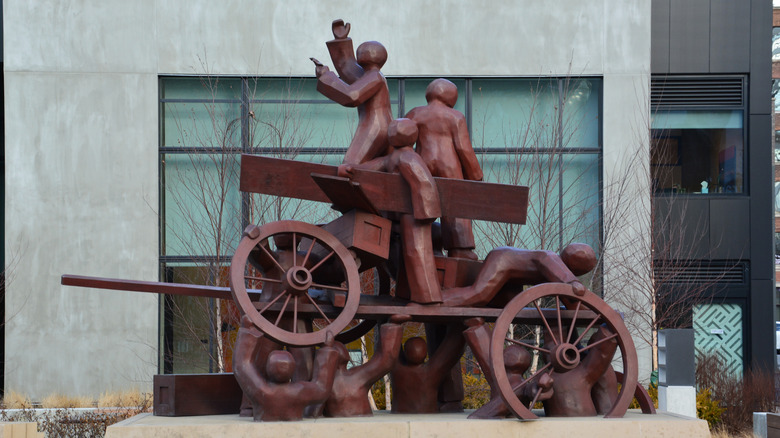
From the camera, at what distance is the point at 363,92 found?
7.30m

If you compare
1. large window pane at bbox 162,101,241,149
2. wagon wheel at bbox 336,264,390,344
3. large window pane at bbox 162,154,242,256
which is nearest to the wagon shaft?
wagon wheel at bbox 336,264,390,344

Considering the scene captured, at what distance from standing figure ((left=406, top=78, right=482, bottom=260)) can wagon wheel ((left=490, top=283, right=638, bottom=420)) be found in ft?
2.86

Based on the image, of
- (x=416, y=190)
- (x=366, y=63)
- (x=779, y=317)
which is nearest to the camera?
(x=416, y=190)

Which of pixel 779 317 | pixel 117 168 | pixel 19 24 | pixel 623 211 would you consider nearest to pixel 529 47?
pixel 623 211

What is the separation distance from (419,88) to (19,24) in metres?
6.85

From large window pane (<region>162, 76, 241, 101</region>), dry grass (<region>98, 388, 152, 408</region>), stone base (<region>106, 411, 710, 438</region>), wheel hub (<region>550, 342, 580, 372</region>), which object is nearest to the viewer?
stone base (<region>106, 411, 710, 438</region>)

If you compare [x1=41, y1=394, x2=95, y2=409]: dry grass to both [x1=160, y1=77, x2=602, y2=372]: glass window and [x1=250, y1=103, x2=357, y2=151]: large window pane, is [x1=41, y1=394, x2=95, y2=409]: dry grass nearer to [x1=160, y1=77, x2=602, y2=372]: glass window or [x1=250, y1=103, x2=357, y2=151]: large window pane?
[x1=160, y1=77, x2=602, y2=372]: glass window

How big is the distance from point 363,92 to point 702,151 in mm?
12019

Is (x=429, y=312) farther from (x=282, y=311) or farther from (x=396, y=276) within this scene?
(x=282, y=311)

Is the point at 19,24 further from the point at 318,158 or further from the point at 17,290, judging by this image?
the point at 318,158

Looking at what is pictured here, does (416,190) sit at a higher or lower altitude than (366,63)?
lower

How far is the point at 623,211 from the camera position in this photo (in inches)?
614

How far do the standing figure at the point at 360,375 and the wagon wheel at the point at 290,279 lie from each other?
315 millimetres

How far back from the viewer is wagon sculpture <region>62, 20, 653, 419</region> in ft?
21.4
